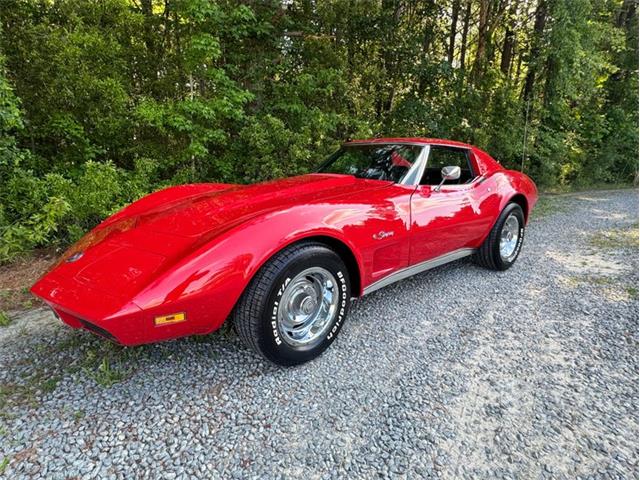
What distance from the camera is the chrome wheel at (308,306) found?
2.08m

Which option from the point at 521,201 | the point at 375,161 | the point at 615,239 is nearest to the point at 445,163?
the point at 375,161

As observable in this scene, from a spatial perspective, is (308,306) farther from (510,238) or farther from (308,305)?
(510,238)

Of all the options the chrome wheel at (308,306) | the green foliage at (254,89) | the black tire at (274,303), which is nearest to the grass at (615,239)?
the green foliage at (254,89)

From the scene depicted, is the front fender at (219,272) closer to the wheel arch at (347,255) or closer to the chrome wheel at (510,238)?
the wheel arch at (347,255)

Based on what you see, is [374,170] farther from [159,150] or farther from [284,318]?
[159,150]

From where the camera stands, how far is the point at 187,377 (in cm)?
203

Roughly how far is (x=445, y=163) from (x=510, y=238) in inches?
47.9

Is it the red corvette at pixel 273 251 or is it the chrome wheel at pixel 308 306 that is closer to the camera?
the red corvette at pixel 273 251

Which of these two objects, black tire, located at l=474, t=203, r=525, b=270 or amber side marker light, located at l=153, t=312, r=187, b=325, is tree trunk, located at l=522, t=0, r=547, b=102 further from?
amber side marker light, located at l=153, t=312, r=187, b=325


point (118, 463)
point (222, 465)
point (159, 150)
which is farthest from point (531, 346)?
point (159, 150)

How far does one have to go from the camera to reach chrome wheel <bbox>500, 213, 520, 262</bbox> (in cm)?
378

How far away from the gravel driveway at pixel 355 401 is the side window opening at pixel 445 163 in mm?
1055

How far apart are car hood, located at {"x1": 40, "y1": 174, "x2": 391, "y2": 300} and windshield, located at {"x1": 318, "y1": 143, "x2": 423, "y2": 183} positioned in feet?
0.60

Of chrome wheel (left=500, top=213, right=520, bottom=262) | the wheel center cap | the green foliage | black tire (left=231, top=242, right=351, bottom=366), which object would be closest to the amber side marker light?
black tire (left=231, top=242, right=351, bottom=366)
